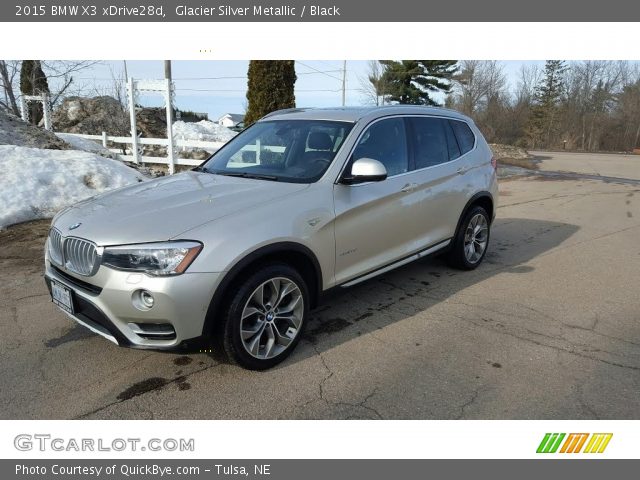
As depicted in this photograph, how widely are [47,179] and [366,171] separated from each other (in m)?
6.95

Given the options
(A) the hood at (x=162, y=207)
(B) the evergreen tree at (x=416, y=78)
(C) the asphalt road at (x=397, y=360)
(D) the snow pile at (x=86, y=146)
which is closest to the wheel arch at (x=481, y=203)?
(C) the asphalt road at (x=397, y=360)

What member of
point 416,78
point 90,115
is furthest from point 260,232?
point 416,78

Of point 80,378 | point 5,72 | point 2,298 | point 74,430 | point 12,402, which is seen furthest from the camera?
point 5,72

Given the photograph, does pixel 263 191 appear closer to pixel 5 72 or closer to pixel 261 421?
pixel 261 421

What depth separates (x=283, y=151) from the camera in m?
4.17

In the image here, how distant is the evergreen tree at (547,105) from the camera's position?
151 ft

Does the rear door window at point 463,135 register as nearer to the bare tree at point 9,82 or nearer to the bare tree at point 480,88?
the bare tree at point 9,82

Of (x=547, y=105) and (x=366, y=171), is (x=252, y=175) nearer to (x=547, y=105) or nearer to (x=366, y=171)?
(x=366, y=171)

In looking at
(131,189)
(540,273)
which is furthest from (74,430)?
(540,273)

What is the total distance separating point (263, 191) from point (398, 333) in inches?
65.2

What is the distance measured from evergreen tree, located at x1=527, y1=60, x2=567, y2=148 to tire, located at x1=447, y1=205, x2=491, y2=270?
44.1 m

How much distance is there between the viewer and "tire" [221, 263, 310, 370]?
10.1 feet

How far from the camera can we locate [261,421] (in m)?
2.83

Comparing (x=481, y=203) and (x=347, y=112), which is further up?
(x=347, y=112)
